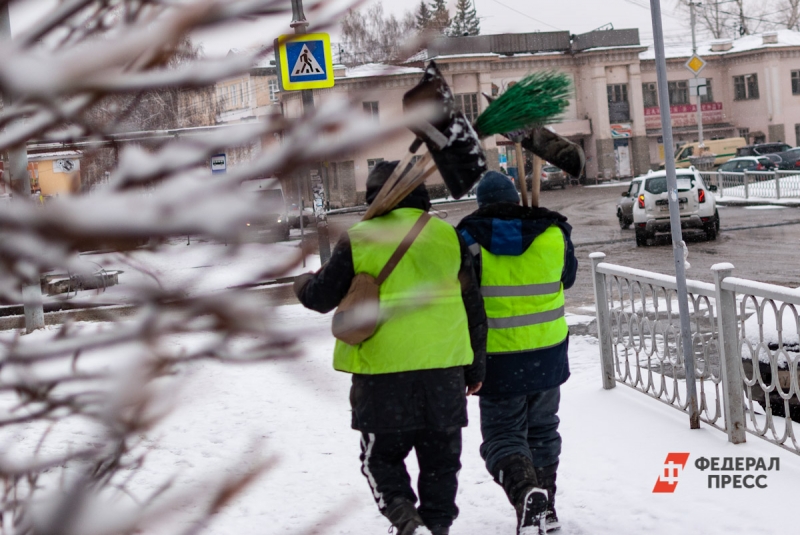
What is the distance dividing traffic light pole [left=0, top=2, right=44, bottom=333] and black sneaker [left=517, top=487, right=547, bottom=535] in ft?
8.25

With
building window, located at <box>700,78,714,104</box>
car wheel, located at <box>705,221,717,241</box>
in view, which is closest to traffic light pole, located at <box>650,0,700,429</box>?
car wheel, located at <box>705,221,717,241</box>

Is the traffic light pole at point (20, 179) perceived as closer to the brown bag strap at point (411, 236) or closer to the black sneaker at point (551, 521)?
the brown bag strap at point (411, 236)

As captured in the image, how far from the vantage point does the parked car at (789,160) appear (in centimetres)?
3663

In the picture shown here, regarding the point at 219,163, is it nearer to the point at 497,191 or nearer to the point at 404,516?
the point at 404,516

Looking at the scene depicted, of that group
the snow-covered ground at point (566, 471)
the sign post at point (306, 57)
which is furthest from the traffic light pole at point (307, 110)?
the snow-covered ground at point (566, 471)

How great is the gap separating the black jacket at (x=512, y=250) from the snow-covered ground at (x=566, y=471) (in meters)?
0.71

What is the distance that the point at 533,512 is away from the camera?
3.54 m

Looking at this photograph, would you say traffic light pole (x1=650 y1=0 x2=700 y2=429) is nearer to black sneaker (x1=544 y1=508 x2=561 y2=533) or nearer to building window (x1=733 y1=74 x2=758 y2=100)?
black sneaker (x1=544 y1=508 x2=561 y2=533)

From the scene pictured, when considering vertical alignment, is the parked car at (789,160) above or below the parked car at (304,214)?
below

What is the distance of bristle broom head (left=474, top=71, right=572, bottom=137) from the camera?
9.94ft

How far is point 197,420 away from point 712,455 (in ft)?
11.1

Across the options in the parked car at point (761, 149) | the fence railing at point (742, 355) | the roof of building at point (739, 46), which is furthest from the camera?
the roof of building at point (739, 46)

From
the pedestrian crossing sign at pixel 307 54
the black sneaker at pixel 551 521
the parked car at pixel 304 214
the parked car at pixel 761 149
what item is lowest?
the black sneaker at pixel 551 521

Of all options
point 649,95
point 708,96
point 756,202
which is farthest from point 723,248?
point 708,96
